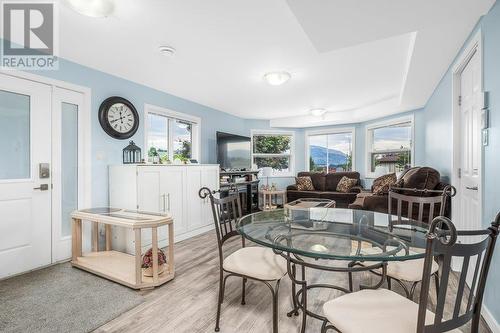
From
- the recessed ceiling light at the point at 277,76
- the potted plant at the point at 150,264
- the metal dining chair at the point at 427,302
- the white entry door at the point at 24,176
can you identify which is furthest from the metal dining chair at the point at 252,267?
the white entry door at the point at 24,176

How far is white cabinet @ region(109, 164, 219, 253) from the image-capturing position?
3.15 meters

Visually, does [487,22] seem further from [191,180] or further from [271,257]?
[191,180]

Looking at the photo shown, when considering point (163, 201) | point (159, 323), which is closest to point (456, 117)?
point (159, 323)

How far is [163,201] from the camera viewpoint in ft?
11.4

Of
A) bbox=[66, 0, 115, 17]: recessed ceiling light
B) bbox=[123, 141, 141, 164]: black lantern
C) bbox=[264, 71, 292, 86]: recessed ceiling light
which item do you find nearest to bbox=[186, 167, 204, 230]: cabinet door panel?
bbox=[123, 141, 141, 164]: black lantern

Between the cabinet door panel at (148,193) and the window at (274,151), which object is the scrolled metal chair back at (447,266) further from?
the window at (274,151)

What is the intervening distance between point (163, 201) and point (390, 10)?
327 centimetres

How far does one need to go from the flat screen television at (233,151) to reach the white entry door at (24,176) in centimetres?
296

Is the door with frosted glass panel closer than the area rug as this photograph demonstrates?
No

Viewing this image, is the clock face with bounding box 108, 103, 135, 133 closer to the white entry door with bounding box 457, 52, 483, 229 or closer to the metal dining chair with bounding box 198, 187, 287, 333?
the metal dining chair with bounding box 198, 187, 287, 333

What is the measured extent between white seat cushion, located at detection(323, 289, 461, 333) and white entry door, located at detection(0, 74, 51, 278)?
3.17m

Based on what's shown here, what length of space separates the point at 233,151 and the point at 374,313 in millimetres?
4625

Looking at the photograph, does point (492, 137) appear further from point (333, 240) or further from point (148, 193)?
point (148, 193)

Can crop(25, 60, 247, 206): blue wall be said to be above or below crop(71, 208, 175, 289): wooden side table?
above
